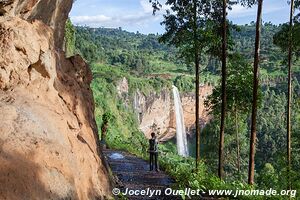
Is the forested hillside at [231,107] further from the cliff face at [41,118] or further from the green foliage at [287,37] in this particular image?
the cliff face at [41,118]

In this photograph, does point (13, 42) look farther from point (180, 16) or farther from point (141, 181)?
point (180, 16)

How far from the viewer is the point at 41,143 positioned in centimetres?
697

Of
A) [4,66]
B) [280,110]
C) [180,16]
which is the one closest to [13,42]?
[4,66]

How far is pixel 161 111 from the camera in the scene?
93.6 m

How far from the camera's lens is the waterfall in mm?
91681

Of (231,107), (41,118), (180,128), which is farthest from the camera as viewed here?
(180,128)

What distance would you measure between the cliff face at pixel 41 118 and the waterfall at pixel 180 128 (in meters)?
80.4

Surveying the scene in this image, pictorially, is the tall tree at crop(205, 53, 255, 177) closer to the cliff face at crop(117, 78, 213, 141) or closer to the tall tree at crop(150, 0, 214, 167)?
the tall tree at crop(150, 0, 214, 167)

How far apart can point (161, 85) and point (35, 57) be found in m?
85.1

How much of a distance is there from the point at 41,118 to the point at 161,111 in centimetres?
8633

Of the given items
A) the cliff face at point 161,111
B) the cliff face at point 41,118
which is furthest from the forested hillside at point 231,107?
the cliff face at point 41,118

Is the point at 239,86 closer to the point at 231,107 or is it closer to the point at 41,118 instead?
the point at 231,107

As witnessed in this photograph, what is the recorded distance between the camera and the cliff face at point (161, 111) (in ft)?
287

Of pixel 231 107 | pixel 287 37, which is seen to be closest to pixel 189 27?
A: pixel 287 37
